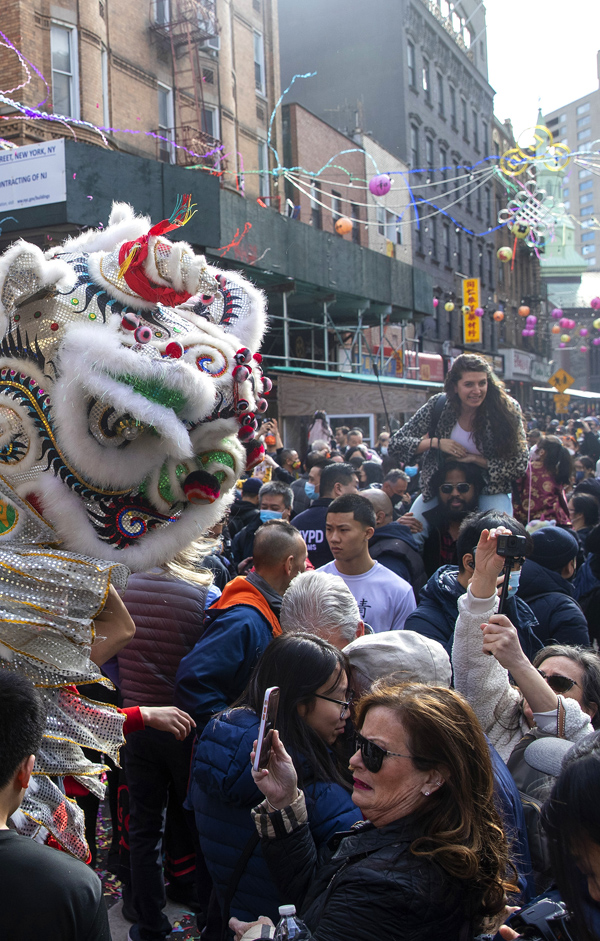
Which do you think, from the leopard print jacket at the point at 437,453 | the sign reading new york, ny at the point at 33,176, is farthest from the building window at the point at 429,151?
the leopard print jacket at the point at 437,453

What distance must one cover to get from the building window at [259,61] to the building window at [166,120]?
4.17 m

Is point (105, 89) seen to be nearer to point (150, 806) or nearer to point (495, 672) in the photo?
point (150, 806)

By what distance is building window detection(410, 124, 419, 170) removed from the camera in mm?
29655

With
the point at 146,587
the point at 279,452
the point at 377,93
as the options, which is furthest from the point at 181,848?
the point at 377,93

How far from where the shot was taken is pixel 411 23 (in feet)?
96.0

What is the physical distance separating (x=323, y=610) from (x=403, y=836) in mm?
1228

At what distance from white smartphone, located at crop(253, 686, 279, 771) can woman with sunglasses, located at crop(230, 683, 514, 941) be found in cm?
2

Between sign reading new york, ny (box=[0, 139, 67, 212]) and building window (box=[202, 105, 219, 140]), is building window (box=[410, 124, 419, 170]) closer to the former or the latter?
building window (box=[202, 105, 219, 140])

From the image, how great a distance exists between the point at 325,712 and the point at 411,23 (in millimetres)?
32250

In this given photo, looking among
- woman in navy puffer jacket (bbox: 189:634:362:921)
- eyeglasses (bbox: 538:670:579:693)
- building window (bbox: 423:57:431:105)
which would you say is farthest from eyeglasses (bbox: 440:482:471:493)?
building window (bbox: 423:57:431:105)

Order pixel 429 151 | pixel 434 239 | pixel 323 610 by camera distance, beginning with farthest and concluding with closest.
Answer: pixel 429 151, pixel 434 239, pixel 323 610

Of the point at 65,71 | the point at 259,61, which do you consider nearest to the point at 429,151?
the point at 259,61

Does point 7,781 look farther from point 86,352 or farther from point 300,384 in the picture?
point 300,384

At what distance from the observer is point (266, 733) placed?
1.82 meters
